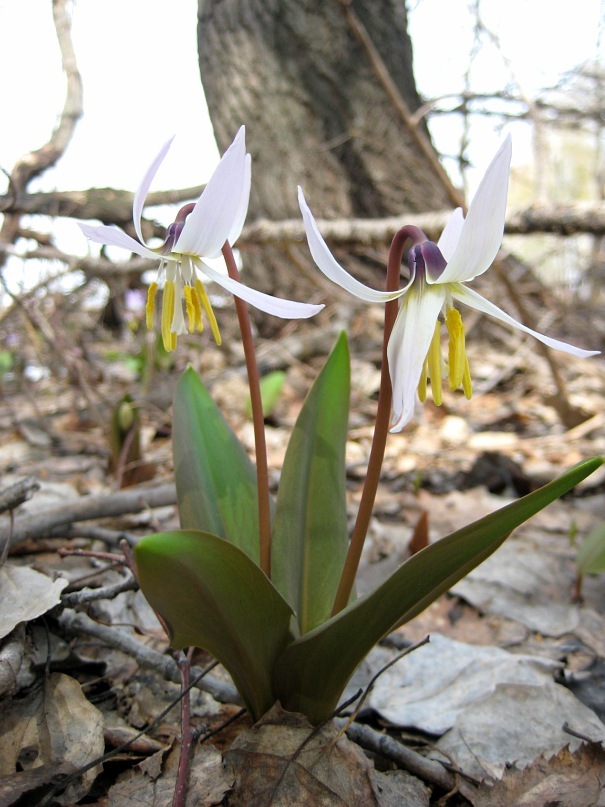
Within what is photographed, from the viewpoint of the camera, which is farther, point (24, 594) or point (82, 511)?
point (82, 511)

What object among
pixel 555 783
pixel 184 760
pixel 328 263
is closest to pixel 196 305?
pixel 328 263

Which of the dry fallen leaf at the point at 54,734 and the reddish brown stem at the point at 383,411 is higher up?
the reddish brown stem at the point at 383,411

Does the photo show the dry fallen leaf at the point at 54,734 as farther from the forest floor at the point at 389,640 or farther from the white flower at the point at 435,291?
the white flower at the point at 435,291

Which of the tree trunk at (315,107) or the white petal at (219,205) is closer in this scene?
the white petal at (219,205)

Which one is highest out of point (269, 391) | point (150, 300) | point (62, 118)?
point (62, 118)

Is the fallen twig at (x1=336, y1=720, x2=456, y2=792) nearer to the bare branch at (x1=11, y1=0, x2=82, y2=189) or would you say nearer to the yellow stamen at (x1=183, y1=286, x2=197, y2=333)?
the yellow stamen at (x1=183, y1=286, x2=197, y2=333)

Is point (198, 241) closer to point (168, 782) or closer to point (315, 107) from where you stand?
point (168, 782)

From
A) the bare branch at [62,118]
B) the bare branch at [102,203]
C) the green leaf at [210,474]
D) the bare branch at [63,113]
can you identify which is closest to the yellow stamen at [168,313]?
the green leaf at [210,474]
